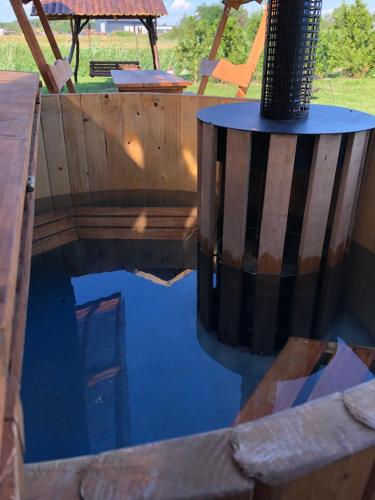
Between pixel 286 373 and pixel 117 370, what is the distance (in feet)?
2.82

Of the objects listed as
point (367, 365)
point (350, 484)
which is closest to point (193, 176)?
point (367, 365)

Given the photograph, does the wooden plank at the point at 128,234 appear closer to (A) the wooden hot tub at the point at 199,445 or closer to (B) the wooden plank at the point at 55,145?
(B) the wooden plank at the point at 55,145

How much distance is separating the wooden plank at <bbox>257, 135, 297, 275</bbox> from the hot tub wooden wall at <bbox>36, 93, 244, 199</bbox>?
1914 millimetres

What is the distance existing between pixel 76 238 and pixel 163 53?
60.6ft

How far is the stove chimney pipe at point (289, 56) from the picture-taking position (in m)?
2.14

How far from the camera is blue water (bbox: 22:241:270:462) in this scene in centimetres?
184

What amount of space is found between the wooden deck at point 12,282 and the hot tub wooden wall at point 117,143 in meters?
2.20

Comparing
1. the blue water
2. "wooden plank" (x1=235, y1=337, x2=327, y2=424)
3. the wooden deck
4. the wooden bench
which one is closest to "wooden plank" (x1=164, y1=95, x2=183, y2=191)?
the blue water

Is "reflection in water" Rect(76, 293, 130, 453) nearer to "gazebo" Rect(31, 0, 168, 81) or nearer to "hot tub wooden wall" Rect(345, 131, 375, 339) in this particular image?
"hot tub wooden wall" Rect(345, 131, 375, 339)

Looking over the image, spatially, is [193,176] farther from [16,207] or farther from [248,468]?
[248,468]

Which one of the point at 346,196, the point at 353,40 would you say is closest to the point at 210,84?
the point at 353,40

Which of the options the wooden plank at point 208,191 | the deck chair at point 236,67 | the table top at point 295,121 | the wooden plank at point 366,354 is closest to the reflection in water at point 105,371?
the wooden plank at point 208,191

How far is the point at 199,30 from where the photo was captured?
14.6 metres

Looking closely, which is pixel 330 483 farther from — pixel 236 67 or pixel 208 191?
pixel 236 67
